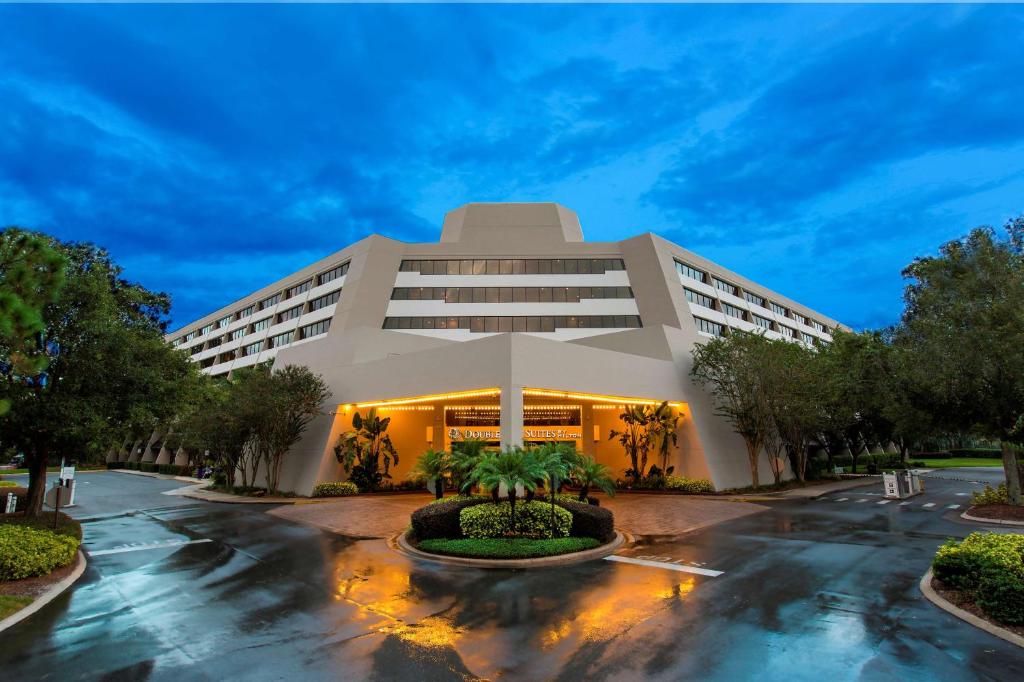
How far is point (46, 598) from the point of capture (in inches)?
393

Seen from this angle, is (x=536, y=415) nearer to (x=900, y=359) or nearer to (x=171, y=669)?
(x=900, y=359)

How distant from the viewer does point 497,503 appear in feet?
49.1

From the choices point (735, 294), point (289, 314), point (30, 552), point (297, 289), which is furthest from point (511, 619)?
point (735, 294)

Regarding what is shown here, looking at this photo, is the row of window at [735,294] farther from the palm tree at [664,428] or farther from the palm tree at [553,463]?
the palm tree at [553,463]

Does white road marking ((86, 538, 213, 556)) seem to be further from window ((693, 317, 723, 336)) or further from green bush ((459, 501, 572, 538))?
window ((693, 317, 723, 336))

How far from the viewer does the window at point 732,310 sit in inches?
2017

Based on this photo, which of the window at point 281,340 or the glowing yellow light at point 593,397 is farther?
the window at point 281,340

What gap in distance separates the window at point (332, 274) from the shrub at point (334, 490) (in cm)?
2451

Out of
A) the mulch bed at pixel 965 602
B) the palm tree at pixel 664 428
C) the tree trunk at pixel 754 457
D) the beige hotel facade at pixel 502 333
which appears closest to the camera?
the mulch bed at pixel 965 602

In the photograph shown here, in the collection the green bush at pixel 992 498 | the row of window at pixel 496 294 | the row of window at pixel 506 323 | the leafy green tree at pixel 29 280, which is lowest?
the green bush at pixel 992 498

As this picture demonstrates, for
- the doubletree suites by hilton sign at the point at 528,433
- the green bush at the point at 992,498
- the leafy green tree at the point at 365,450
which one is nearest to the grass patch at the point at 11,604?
the leafy green tree at the point at 365,450

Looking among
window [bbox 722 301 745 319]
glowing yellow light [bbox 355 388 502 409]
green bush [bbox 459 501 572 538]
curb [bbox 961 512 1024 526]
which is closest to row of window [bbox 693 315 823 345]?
window [bbox 722 301 745 319]

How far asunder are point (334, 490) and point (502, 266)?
965 inches

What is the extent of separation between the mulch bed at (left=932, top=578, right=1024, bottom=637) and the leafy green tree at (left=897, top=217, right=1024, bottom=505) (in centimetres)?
1131
